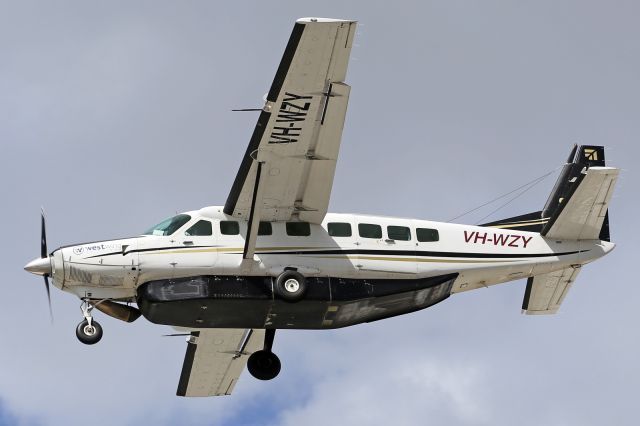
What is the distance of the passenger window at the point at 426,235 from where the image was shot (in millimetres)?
35531

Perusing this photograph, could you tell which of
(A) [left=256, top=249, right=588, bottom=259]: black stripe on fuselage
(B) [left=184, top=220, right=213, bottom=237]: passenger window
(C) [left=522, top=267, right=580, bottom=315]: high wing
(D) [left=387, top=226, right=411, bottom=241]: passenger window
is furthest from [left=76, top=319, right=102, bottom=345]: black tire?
(C) [left=522, top=267, right=580, bottom=315]: high wing

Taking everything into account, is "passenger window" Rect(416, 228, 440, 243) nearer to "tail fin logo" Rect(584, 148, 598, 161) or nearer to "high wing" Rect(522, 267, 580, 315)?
"high wing" Rect(522, 267, 580, 315)

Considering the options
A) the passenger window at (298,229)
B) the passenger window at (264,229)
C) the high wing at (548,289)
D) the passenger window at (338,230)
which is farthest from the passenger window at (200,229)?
the high wing at (548,289)

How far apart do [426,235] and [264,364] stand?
5.05 meters

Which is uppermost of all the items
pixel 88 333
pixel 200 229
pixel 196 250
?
pixel 200 229

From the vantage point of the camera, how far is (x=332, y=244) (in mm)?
34750

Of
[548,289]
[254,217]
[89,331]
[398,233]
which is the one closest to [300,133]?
[254,217]

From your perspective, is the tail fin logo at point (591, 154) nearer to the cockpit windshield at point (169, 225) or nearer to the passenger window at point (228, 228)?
the passenger window at point (228, 228)

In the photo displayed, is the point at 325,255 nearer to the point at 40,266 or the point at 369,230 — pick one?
the point at 369,230

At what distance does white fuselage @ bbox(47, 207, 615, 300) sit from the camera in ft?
111

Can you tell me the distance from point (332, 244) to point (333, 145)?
2772 millimetres

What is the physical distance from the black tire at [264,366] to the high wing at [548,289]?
6348 millimetres

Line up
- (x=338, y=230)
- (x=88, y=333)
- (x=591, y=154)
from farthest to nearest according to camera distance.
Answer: (x=591, y=154) → (x=338, y=230) → (x=88, y=333)

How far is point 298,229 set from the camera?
34.6 m
